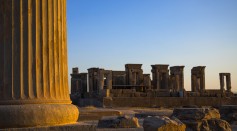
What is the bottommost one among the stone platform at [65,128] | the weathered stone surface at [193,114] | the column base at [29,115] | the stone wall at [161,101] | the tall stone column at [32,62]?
the stone wall at [161,101]

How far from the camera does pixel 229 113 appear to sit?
1484cm

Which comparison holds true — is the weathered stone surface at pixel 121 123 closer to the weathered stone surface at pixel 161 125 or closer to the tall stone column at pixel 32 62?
the weathered stone surface at pixel 161 125

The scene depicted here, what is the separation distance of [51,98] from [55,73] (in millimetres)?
340

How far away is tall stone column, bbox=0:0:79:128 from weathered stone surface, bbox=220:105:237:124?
11.1 meters

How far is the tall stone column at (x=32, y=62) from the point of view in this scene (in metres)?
4.46

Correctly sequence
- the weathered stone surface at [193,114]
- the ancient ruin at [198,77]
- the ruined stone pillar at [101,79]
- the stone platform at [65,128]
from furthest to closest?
the ancient ruin at [198,77], the ruined stone pillar at [101,79], the weathered stone surface at [193,114], the stone platform at [65,128]

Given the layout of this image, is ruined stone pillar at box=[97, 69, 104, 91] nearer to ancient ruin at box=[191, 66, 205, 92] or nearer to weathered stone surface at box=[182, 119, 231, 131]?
ancient ruin at box=[191, 66, 205, 92]

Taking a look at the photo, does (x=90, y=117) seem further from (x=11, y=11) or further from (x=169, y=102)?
(x=169, y=102)

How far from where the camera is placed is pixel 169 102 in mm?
32938

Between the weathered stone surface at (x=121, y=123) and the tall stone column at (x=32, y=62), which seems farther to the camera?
the weathered stone surface at (x=121, y=123)

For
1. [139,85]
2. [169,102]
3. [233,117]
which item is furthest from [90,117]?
[139,85]

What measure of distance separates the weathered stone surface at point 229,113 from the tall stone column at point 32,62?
11.1 meters

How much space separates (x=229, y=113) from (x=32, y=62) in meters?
11.9

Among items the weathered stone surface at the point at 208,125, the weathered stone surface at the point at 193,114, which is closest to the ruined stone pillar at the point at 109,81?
the weathered stone surface at the point at 193,114
